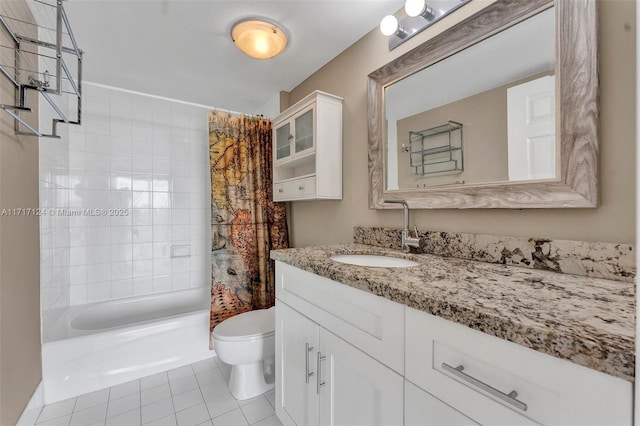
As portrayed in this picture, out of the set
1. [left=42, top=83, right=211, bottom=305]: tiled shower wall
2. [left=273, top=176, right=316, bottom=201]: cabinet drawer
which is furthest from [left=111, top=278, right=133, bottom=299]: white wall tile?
[left=273, top=176, right=316, bottom=201]: cabinet drawer

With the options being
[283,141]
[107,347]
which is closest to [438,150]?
[283,141]

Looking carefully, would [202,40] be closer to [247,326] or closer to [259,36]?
[259,36]

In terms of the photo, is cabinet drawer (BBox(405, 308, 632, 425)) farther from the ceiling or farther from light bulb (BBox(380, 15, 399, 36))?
the ceiling

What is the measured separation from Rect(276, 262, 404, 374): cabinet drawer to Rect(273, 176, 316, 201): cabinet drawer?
0.69 meters

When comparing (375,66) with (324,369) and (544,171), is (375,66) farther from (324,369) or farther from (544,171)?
(324,369)

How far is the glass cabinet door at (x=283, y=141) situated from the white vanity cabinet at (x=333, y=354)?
1029 mm

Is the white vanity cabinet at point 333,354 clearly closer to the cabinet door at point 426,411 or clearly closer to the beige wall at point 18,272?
the cabinet door at point 426,411

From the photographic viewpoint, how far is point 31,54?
4.75 feet

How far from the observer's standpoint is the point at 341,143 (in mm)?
1812

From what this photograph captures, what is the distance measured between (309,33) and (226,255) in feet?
5.30

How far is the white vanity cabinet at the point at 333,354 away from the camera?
30.5 inches

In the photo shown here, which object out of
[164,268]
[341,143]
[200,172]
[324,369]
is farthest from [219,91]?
[324,369]

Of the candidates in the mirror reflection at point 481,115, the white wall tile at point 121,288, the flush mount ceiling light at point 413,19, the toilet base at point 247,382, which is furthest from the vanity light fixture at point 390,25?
the white wall tile at point 121,288

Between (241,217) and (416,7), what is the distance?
1.71 metres
